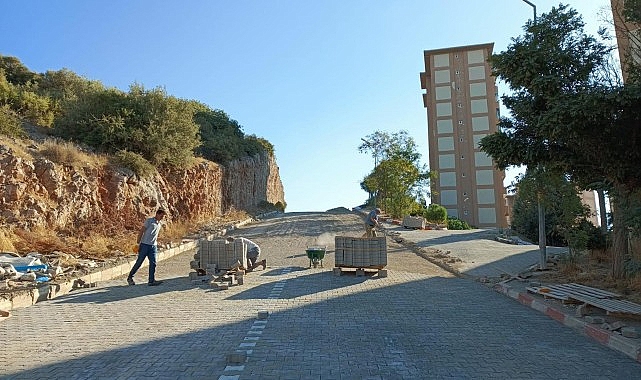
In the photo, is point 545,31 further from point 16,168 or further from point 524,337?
point 16,168

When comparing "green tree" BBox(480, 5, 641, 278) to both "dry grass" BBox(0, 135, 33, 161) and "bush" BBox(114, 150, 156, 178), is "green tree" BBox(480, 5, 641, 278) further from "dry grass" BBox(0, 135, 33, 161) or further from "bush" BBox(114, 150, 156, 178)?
"bush" BBox(114, 150, 156, 178)

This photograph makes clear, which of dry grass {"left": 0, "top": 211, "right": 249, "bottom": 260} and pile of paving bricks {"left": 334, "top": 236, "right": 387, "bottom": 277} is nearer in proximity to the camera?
pile of paving bricks {"left": 334, "top": 236, "right": 387, "bottom": 277}

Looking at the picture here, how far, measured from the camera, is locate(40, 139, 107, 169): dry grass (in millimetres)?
17203

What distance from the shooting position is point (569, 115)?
25.2 feet

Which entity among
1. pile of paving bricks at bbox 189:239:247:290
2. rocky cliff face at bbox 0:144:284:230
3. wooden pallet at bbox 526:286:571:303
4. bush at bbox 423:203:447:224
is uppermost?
A: rocky cliff face at bbox 0:144:284:230

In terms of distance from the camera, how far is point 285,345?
5.99 m

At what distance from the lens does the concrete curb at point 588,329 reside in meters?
5.72

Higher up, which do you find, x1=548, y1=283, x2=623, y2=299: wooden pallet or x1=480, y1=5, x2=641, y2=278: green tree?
x1=480, y1=5, x2=641, y2=278: green tree

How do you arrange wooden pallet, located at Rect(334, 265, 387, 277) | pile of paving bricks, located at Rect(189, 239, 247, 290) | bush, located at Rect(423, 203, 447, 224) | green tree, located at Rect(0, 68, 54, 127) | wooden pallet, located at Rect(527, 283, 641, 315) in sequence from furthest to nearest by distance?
bush, located at Rect(423, 203, 447, 224) → green tree, located at Rect(0, 68, 54, 127) → wooden pallet, located at Rect(334, 265, 387, 277) → pile of paving bricks, located at Rect(189, 239, 247, 290) → wooden pallet, located at Rect(527, 283, 641, 315)

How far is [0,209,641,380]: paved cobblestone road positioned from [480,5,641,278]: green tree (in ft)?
10.5

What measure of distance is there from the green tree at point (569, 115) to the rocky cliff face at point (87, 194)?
44.8ft

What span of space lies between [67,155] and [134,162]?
3943mm

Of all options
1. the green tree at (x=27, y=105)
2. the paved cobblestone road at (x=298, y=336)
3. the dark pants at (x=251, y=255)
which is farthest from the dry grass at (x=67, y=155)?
the dark pants at (x=251, y=255)

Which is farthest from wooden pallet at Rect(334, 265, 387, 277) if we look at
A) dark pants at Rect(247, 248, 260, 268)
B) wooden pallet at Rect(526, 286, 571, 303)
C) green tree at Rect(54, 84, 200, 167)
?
green tree at Rect(54, 84, 200, 167)
